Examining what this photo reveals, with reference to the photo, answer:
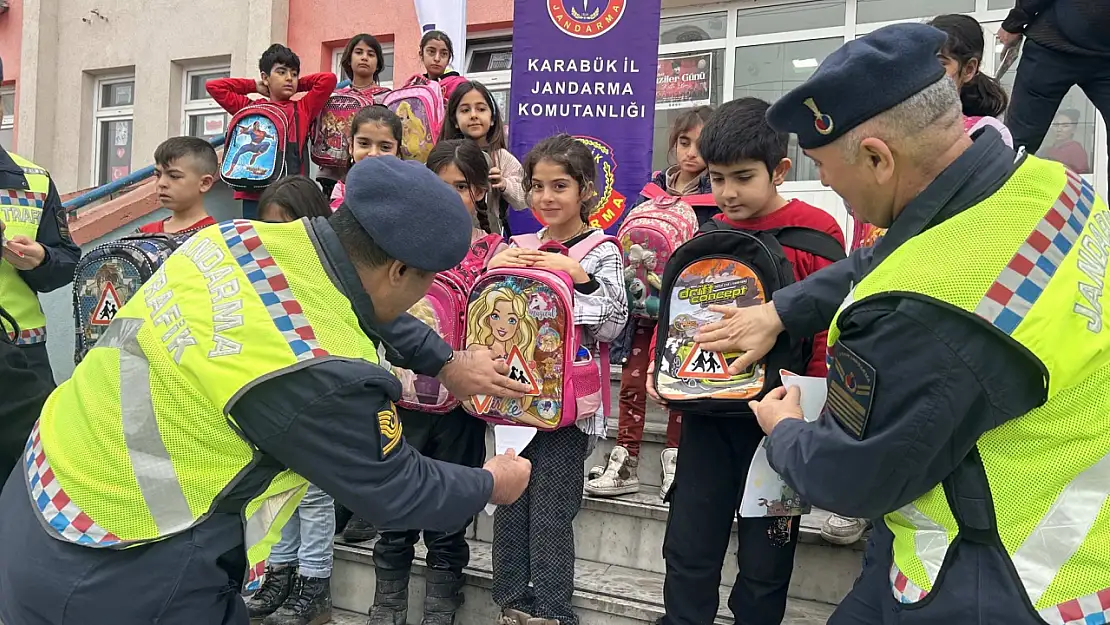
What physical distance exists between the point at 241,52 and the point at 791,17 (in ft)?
21.4

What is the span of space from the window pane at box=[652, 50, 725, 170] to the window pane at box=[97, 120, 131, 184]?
7.66 metres

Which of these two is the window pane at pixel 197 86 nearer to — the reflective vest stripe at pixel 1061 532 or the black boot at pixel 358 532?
the black boot at pixel 358 532

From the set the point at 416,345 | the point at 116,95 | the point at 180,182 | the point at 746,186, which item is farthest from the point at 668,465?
the point at 116,95

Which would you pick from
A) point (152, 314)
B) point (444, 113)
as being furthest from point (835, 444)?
point (444, 113)

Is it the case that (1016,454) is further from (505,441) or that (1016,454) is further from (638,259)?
(638,259)

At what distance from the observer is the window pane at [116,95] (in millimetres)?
12344

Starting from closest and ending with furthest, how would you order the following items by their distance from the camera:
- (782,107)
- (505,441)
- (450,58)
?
(782,107), (505,441), (450,58)

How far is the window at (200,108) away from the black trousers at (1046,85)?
976cm

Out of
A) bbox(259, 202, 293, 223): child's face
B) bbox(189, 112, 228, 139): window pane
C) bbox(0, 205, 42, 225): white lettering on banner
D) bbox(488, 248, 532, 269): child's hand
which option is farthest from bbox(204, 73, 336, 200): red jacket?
bbox(189, 112, 228, 139): window pane

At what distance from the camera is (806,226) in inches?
109

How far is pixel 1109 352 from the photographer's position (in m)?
1.52

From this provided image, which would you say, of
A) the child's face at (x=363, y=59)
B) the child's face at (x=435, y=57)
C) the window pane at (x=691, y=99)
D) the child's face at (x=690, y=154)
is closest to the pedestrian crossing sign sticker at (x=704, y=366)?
the child's face at (x=690, y=154)

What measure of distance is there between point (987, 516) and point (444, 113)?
4333mm

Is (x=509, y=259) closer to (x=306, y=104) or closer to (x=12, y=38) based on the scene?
(x=306, y=104)
